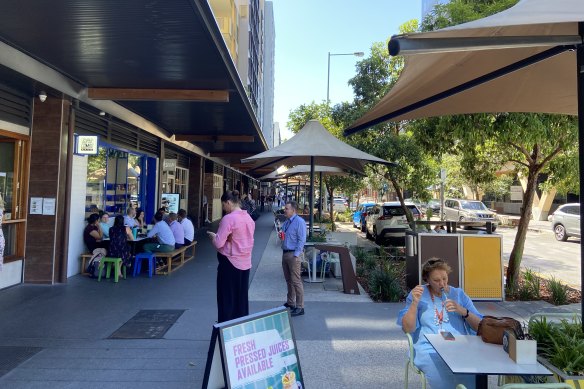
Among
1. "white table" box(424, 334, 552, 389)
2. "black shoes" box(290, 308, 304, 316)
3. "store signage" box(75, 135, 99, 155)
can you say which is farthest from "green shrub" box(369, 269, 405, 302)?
"store signage" box(75, 135, 99, 155)

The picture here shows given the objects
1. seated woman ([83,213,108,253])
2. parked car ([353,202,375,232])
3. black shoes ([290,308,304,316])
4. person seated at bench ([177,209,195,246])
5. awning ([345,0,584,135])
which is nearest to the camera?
awning ([345,0,584,135])

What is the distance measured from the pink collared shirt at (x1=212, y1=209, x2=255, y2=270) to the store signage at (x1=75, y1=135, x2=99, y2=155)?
17.1 ft

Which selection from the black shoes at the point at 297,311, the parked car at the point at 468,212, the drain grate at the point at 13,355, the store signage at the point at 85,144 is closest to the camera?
the drain grate at the point at 13,355

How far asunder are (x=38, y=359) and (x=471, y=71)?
5.13 metres

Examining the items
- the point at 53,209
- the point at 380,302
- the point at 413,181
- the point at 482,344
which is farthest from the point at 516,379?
the point at 413,181

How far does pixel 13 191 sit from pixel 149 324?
4.30 meters

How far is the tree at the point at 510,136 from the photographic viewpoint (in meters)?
6.74

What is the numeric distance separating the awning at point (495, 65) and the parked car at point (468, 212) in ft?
68.8

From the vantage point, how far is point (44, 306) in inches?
244

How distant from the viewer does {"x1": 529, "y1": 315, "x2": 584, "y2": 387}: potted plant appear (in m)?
2.37

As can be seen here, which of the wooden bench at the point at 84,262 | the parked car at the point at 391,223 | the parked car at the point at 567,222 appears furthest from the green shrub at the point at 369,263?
the parked car at the point at 567,222

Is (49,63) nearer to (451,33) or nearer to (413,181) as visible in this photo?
(451,33)

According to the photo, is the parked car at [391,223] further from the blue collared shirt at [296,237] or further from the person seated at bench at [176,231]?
the blue collared shirt at [296,237]

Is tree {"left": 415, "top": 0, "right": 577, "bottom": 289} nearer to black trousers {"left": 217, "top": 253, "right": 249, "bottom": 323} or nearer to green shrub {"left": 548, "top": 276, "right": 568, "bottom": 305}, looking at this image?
green shrub {"left": 548, "top": 276, "right": 568, "bottom": 305}
